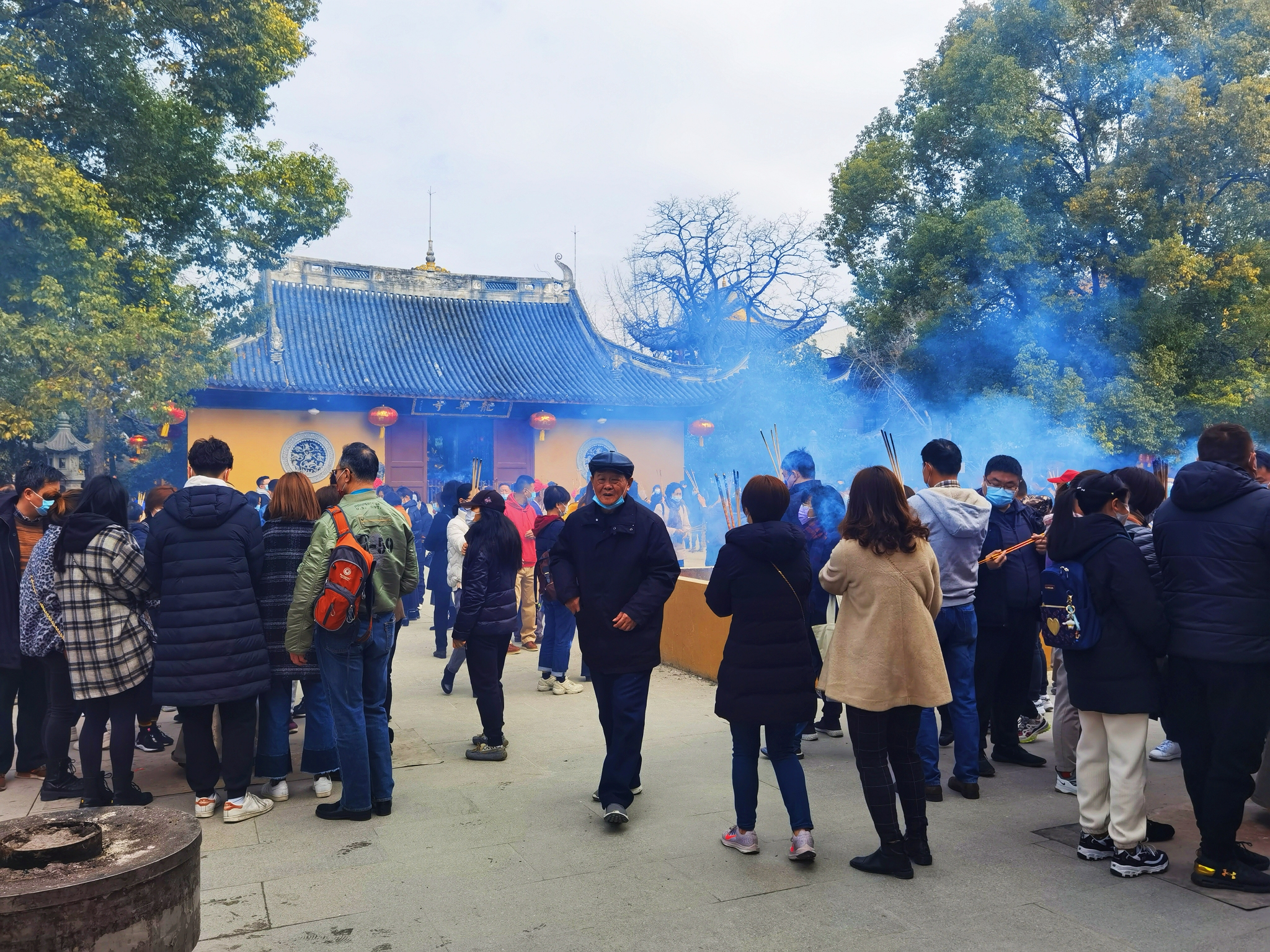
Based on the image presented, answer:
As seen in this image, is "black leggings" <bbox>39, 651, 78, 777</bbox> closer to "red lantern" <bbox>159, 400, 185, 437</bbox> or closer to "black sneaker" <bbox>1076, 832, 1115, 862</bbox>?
"black sneaker" <bbox>1076, 832, 1115, 862</bbox>

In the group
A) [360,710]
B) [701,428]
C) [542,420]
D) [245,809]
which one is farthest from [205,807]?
[701,428]

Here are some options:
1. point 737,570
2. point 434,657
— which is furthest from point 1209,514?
point 434,657

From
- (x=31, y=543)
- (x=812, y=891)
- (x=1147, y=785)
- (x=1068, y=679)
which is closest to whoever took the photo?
(x=812, y=891)

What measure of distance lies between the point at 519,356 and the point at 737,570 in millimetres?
18830

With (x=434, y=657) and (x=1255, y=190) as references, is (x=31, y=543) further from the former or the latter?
(x=1255, y=190)

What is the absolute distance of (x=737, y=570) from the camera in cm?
374

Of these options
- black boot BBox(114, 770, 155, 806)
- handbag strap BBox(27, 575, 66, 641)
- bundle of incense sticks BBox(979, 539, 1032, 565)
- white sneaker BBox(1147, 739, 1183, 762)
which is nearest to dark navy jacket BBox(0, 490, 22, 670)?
handbag strap BBox(27, 575, 66, 641)

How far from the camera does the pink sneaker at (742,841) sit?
3727 mm

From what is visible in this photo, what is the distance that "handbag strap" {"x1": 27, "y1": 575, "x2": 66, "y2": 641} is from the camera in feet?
14.7

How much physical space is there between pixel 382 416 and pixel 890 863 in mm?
17303

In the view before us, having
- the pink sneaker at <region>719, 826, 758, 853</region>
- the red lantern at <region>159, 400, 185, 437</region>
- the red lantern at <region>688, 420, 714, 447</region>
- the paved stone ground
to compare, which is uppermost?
the red lantern at <region>688, 420, 714, 447</region>

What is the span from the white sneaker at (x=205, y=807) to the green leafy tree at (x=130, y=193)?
22.8 ft

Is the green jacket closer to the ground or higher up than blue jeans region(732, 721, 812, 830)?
higher up

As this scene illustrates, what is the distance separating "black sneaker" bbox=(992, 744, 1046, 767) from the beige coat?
1739 millimetres
